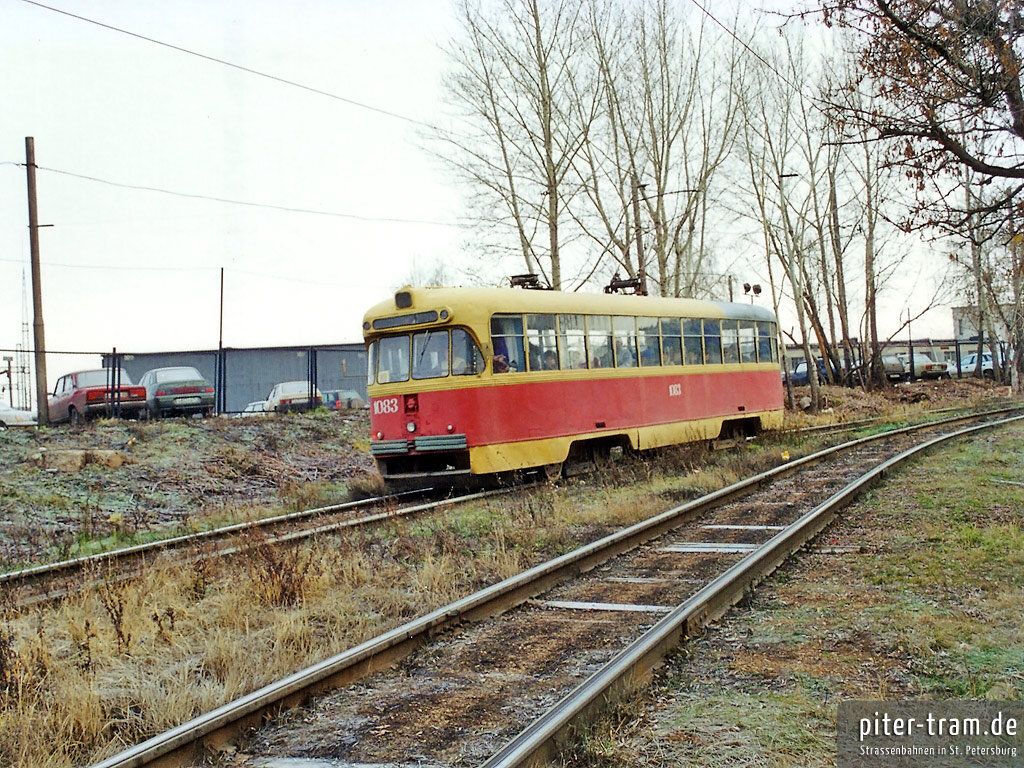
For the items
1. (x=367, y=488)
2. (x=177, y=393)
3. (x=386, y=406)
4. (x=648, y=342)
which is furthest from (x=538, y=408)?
(x=177, y=393)

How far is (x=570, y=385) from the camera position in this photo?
48.5 feet

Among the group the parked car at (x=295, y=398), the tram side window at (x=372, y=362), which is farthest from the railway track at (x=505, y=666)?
the parked car at (x=295, y=398)

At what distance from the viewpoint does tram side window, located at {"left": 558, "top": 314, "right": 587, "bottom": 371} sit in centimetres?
1473

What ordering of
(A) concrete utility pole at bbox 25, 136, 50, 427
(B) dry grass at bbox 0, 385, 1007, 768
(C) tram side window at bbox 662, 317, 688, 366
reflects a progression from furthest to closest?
(A) concrete utility pole at bbox 25, 136, 50, 427 → (C) tram side window at bbox 662, 317, 688, 366 → (B) dry grass at bbox 0, 385, 1007, 768

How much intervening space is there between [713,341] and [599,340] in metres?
4.08

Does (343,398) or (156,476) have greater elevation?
(343,398)

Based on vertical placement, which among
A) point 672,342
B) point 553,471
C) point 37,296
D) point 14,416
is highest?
point 37,296

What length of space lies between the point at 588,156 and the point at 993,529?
76.6ft

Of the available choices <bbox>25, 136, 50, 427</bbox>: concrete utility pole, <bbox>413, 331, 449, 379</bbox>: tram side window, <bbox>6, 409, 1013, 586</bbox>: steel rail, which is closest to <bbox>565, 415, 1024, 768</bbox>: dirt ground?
<bbox>6, 409, 1013, 586</bbox>: steel rail

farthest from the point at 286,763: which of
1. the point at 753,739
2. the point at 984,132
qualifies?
the point at 984,132

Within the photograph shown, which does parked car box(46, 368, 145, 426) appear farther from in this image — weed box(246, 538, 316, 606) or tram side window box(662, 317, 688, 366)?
weed box(246, 538, 316, 606)

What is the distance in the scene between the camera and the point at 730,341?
63.8 feet

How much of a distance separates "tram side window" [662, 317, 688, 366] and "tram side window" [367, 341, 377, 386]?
16.8 ft

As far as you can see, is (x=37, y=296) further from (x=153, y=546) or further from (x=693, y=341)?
(x=693, y=341)
